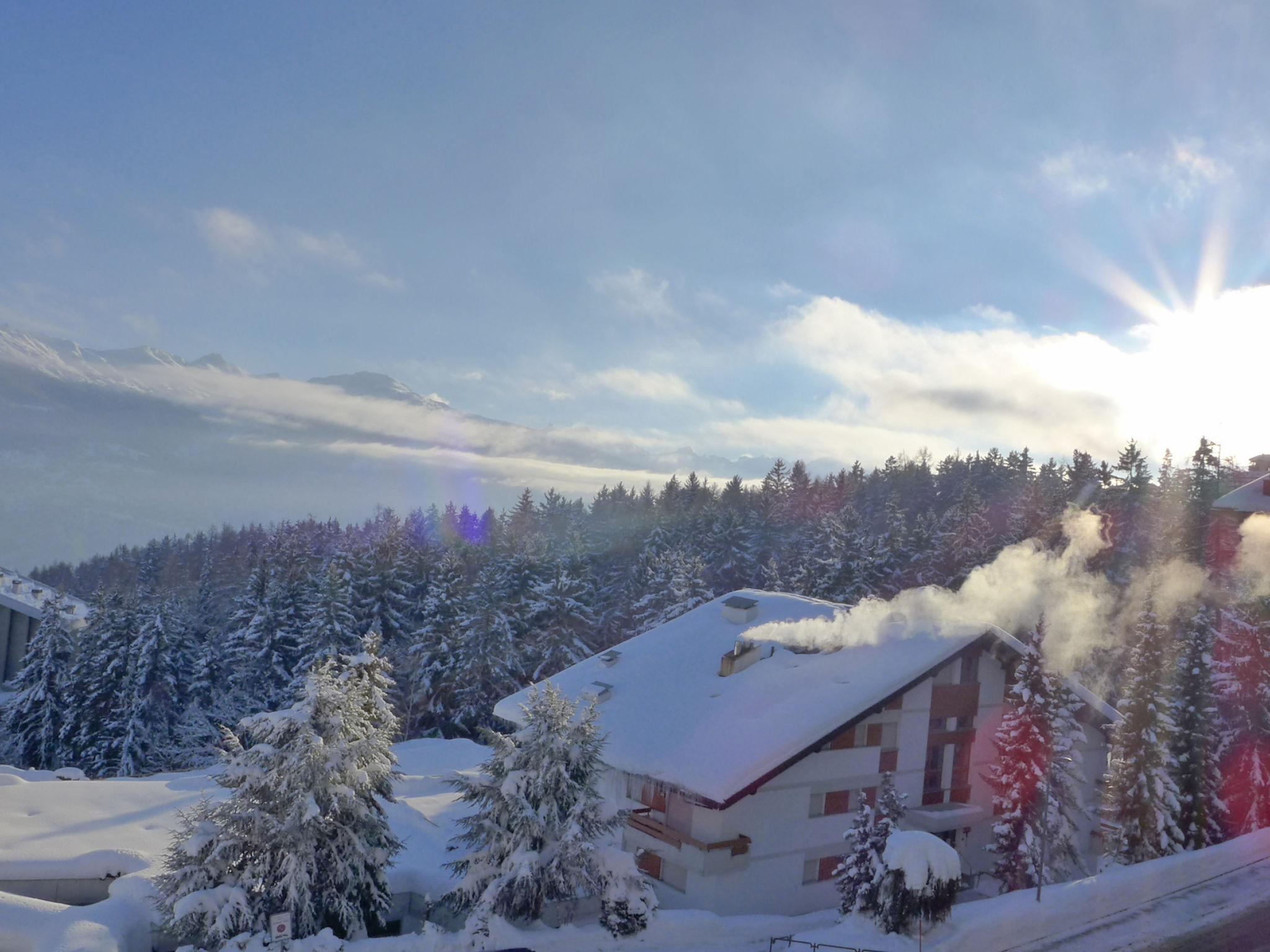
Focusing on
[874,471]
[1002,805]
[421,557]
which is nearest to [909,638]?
[1002,805]

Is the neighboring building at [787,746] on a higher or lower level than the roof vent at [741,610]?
lower

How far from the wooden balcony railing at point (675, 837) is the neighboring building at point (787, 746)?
0.06m

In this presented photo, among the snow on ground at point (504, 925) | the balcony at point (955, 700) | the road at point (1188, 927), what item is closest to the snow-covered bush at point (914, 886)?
the snow on ground at point (504, 925)

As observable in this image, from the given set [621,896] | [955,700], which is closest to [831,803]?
[955,700]

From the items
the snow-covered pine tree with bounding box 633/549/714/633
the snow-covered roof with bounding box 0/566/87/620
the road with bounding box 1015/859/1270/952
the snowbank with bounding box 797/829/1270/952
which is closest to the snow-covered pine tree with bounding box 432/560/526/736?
the snow-covered pine tree with bounding box 633/549/714/633

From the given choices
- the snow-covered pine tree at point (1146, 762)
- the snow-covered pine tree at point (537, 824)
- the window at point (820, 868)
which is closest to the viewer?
the snow-covered pine tree at point (537, 824)

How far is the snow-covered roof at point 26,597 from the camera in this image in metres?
62.0

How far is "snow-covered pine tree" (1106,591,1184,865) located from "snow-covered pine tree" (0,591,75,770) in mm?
54631

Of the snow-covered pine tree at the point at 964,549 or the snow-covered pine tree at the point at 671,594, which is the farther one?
the snow-covered pine tree at the point at 671,594

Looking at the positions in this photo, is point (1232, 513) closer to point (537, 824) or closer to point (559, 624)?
point (559, 624)

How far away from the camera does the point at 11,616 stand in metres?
63.2

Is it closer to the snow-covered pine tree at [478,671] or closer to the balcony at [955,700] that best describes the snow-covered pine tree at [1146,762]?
the balcony at [955,700]

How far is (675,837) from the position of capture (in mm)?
22938

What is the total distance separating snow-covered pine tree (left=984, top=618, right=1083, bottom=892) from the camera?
25.7 meters
